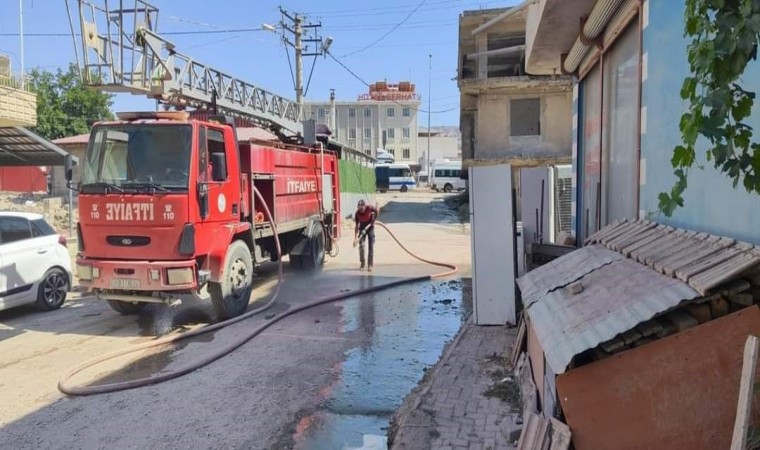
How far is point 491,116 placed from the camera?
23953 mm

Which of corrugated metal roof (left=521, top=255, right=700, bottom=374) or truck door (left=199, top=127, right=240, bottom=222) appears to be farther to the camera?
truck door (left=199, top=127, right=240, bottom=222)

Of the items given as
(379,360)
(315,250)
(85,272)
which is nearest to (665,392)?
(379,360)

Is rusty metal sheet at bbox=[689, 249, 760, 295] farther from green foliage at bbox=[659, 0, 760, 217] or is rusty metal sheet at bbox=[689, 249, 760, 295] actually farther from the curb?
the curb

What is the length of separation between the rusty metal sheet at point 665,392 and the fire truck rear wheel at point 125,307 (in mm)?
7276

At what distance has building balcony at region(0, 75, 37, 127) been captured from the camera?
55.2 ft

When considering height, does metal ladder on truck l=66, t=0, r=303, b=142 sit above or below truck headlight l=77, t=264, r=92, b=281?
above

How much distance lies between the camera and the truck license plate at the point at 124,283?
7.19m

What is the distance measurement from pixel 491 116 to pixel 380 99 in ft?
191

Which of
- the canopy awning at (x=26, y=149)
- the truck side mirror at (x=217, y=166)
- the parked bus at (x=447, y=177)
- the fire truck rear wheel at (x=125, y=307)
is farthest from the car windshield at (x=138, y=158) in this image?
the parked bus at (x=447, y=177)

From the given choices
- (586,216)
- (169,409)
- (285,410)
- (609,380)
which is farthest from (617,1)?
(169,409)

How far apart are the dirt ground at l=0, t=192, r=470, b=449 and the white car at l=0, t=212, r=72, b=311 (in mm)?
312

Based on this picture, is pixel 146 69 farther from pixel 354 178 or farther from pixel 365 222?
pixel 354 178

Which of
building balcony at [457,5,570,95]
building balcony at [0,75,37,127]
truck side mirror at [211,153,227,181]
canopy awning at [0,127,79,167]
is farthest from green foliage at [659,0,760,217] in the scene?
building balcony at [457,5,570,95]

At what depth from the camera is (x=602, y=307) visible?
2988 mm
